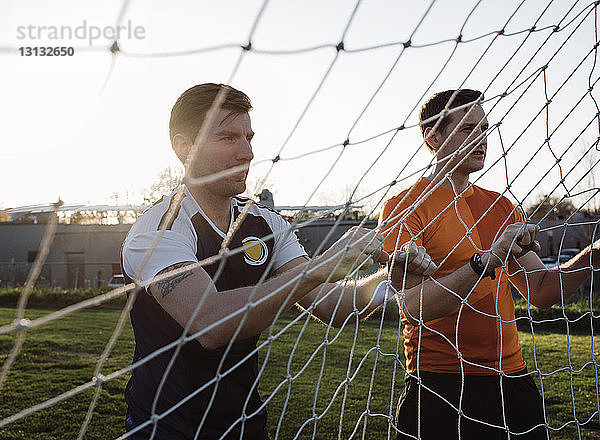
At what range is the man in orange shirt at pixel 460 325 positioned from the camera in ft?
6.46

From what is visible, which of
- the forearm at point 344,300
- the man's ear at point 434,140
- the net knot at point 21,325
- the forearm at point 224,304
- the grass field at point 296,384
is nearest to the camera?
the net knot at point 21,325

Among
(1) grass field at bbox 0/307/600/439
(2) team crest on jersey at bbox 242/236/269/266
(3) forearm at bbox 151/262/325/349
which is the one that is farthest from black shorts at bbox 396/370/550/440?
(3) forearm at bbox 151/262/325/349

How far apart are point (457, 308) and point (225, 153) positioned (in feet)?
3.30

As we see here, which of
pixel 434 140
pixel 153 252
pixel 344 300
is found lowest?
pixel 344 300

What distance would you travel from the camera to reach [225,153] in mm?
1640

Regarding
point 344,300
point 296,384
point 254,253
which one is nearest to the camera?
point 254,253

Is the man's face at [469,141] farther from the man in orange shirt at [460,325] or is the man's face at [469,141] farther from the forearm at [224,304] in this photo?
the forearm at [224,304]

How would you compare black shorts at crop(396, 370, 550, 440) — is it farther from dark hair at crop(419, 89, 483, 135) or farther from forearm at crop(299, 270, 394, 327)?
dark hair at crop(419, 89, 483, 135)

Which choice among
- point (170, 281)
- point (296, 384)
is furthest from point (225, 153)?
point (296, 384)

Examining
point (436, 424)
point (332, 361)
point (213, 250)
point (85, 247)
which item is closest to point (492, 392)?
point (436, 424)

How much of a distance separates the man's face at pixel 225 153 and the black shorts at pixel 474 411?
998mm

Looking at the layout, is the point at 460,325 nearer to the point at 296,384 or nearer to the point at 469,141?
the point at 469,141

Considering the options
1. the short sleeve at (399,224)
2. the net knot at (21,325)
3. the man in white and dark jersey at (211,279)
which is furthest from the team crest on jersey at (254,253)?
the net knot at (21,325)

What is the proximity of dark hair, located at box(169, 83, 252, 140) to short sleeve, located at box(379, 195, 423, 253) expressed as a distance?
0.63m
